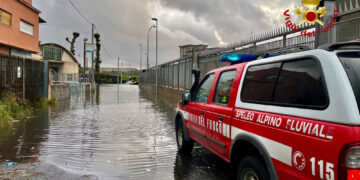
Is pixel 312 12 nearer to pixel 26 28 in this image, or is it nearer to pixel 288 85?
pixel 288 85

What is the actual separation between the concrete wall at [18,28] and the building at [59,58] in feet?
88.4

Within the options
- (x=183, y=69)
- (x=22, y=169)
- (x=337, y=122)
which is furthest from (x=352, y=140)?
(x=183, y=69)

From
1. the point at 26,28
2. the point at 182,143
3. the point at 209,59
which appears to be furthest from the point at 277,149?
the point at 26,28

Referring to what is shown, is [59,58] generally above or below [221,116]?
above

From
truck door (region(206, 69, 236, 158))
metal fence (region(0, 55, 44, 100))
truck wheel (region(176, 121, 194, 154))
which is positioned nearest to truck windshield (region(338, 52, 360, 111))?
truck door (region(206, 69, 236, 158))

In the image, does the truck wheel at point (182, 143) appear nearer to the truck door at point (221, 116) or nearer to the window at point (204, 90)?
the window at point (204, 90)

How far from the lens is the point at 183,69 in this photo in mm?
19016

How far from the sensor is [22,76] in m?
13.7

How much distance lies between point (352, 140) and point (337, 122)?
0.18 m

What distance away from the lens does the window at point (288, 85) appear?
2.64m

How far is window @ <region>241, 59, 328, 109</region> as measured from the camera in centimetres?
264

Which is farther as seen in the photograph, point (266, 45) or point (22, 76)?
point (22, 76)

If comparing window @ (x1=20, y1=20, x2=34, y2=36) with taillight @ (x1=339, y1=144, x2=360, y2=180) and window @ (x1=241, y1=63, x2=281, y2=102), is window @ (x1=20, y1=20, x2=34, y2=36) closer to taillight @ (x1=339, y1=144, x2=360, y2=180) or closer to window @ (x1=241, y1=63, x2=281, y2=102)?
window @ (x1=241, y1=63, x2=281, y2=102)

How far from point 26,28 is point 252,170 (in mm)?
22139
